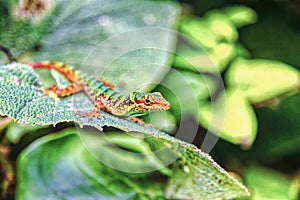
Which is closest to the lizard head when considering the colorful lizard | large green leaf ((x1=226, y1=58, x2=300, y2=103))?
the colorful lizard

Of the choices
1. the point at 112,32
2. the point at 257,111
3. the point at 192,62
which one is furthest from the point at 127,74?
the point at 257,111

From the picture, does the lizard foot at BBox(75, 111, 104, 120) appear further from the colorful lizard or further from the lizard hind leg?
the lizard hind leg

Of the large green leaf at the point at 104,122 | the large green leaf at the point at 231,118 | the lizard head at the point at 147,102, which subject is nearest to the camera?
the large green leaf at the point at 104,122

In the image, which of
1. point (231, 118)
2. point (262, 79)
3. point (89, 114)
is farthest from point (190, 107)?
point (89, 114)

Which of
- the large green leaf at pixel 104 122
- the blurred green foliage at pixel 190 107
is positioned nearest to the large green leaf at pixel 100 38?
the blurred green foliage at pixel 190 107

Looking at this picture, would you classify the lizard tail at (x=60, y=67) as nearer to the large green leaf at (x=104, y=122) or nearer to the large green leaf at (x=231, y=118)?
the large green leaf at (x=104, y=122)

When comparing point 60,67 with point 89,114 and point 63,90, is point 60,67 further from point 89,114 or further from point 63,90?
point 89,114
